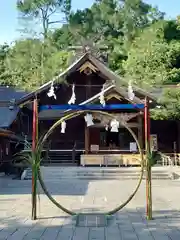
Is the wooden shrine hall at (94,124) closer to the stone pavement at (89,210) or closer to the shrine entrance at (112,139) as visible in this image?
the shrine entrance at (112,139)

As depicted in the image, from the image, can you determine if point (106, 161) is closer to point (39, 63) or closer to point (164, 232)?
point (39, 63)

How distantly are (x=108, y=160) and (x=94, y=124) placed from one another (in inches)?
90.1

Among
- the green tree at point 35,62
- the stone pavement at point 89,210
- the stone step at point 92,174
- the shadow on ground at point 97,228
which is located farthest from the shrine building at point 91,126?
the shadow on ground at point 97,228

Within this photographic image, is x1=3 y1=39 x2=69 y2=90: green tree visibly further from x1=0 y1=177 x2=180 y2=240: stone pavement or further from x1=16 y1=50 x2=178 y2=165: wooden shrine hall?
x1=0 y1=177 x2=180 y2=240: stone pavement

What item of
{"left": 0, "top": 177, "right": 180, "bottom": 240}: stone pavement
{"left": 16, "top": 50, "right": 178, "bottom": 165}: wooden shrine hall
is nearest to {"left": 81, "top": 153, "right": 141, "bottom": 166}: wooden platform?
{"left": 16, "top": 50, "right": 178, "bottom": 165}: wooden shrine hall

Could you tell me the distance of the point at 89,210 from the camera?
8.71m

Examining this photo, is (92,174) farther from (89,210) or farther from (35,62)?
(35,62)

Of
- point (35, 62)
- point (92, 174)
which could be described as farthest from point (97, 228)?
point (35, 62)

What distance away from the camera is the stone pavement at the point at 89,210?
6148mm

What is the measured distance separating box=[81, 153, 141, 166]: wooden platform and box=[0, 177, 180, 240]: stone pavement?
8.16 m

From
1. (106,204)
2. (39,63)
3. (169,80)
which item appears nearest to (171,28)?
(169,80)

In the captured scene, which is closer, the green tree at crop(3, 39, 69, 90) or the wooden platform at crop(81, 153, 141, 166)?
the wooden platform at crop(81, 153, 141, 166)

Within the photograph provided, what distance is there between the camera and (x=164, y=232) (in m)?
6.28

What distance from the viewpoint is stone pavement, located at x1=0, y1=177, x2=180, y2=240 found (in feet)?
20.2
